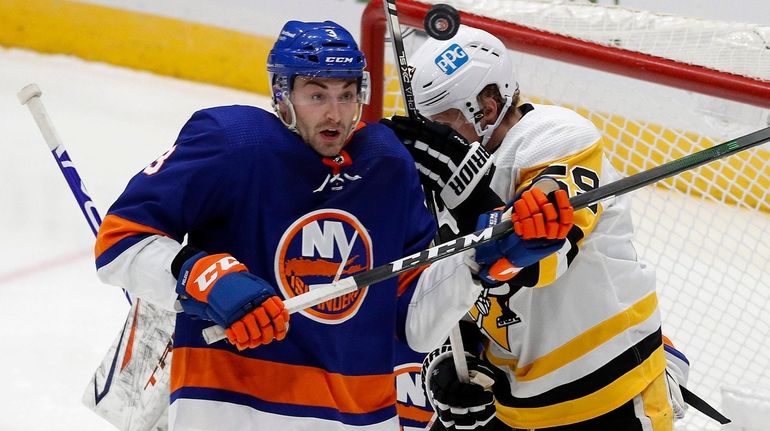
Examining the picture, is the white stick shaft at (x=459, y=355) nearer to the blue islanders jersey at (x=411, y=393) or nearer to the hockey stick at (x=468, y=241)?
the hockey stick at (x=468, y=241)

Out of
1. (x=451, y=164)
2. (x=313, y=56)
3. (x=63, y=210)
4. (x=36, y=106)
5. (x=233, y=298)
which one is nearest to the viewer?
(x=233, y=298)

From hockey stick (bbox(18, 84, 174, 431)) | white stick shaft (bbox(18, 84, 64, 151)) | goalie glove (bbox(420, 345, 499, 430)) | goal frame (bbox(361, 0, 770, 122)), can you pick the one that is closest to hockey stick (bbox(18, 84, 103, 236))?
white stick shaft (bbox(18, 84, 64, 151))

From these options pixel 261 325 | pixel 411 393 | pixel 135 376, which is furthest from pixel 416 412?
pixel 261 325

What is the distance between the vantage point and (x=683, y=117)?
316 centimetres

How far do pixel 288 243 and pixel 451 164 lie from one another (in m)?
0.35

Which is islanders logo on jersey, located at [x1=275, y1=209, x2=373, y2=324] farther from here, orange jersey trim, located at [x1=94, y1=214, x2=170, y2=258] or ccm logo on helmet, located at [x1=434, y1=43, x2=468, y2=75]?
ccm logo on helmet, located at [x1=434, y1=43, x2=468, y2=75]

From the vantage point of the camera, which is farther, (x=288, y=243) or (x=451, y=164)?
(x=451, y=164)

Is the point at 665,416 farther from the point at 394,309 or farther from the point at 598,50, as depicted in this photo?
the point at 598,50

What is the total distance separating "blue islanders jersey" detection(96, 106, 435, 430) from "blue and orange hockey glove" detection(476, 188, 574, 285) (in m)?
0.14

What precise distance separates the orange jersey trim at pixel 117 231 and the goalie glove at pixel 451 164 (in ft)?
1.63

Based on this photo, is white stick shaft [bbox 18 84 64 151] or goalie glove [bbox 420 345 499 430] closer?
goalie glove [bbox 420 345 499 430]

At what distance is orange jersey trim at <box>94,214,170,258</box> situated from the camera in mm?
1614

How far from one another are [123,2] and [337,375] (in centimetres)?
453

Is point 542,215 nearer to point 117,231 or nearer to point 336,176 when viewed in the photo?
point 336,176
